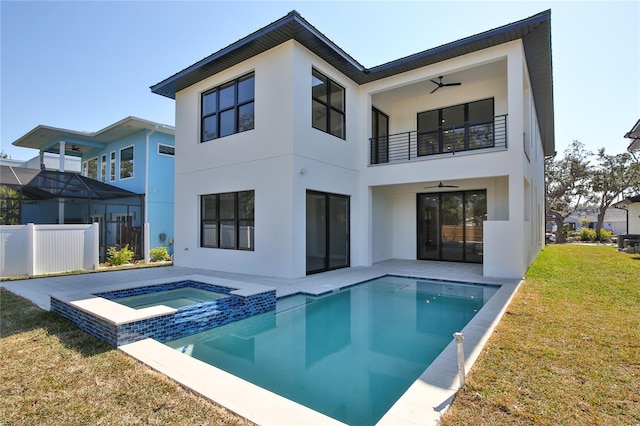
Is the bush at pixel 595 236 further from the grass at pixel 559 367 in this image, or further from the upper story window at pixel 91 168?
the upper story window at pixel 91 168

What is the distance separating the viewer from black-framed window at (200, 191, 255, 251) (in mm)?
9969

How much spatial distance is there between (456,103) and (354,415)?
11685 millimetres

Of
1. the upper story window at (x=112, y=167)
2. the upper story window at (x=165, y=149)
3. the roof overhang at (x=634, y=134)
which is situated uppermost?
the roof overhang at (x=634, y=134)

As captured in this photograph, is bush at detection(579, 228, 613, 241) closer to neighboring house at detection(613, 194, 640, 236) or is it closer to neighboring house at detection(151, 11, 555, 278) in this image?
neighboring house at detection(613, 194, 640, 236)

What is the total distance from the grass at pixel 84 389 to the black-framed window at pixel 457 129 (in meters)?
10.2

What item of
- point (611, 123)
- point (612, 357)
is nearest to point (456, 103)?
point (612, 357)

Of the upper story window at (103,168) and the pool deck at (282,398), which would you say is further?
the upper story window at (103,168)

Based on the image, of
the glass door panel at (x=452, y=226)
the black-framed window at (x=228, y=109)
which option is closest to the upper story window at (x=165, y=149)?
the black-framed window at (x=228, y=109)

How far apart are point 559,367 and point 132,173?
17617mm

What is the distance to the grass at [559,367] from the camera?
263 cm

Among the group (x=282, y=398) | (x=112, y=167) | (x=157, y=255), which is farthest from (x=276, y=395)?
(x=112, y=167)

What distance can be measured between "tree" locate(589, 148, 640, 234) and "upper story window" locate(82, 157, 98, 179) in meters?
37.7

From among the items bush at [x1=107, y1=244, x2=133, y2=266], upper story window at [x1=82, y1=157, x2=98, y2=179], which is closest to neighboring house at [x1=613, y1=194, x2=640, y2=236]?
bush at [x1=107, y1=244, x2=133, y2=266]

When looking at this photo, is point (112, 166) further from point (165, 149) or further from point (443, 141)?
point (443, 141)
